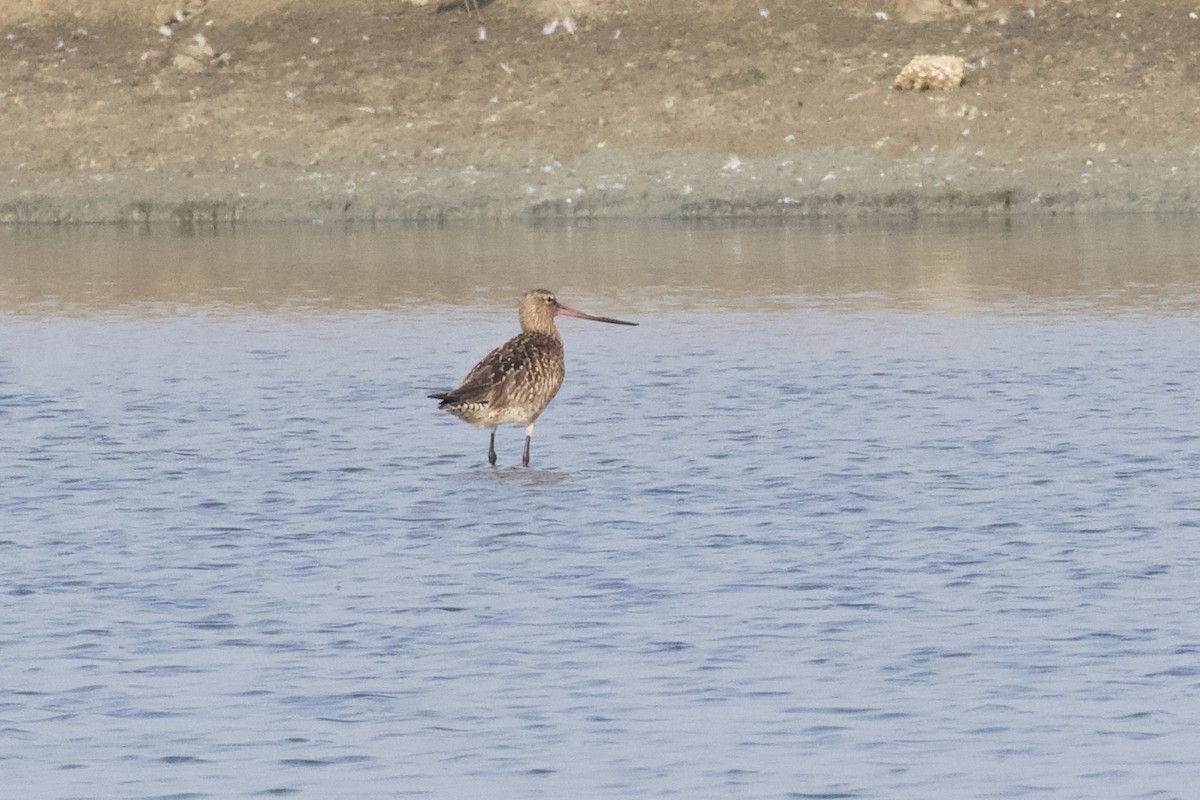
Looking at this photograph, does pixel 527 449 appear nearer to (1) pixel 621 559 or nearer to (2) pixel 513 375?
(2) pixel 513 375

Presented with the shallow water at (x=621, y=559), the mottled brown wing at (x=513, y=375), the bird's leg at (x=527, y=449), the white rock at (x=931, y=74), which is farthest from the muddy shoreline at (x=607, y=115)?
the bird's leg at (x=527, y=449)

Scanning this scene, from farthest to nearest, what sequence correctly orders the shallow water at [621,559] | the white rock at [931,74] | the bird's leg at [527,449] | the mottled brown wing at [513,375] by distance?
1. the white rock at [931,74]
2. the bird's leg at [527,449]
3. the mottled brown wing at [513,375]
4. the shallow water at [621,559]

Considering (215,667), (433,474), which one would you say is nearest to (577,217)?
(433,474)

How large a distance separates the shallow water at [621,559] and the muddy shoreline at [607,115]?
12.9 metres

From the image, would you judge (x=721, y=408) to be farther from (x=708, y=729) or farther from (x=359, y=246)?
(x=359, y=246)

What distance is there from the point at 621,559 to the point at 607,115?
2721 centimetres

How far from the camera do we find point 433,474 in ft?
43.3

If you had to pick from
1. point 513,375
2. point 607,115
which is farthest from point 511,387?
point 607,115

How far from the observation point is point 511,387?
528 inches

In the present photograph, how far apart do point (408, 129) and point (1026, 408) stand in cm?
2333

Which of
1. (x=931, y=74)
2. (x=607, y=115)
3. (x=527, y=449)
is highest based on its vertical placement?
(x=931, y=74)

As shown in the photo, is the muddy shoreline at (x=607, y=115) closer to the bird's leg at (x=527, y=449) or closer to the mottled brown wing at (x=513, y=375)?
the mottled brown wing at (x=513, y=375)

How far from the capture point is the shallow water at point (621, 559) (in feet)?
24.2

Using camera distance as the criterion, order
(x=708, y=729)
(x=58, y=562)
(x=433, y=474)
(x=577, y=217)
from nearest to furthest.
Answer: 1. (x=708, y=729)
2. (x=58, y=562)
3. (x=433, y=474)
4. (x=577, y=217)
